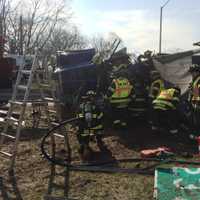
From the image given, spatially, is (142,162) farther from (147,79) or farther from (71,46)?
(71,46)

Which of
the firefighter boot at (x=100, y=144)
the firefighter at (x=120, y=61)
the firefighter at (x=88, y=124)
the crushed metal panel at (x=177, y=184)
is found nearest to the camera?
the crushed metal panel at (x=177, y=184)

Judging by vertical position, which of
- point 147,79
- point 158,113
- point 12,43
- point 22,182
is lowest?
point 22,182

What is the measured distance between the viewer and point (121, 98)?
1047cm

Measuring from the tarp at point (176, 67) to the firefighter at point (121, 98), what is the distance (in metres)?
1.50

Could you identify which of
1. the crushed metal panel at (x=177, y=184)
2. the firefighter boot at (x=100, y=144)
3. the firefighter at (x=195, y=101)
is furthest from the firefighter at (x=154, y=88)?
the crushed metal panel at (x=177, y=184)

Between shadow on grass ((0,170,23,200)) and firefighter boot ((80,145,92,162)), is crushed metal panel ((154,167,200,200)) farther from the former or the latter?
firefighter boot ((80,145,92,162))

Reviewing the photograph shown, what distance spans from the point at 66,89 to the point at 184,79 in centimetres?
360

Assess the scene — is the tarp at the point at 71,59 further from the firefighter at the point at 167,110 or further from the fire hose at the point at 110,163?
the fire hose at the point at 110,163

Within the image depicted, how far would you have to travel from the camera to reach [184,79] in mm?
11289

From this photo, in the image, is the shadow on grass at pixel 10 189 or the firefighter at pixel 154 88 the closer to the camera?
the shadow on grass at pixel 10 189

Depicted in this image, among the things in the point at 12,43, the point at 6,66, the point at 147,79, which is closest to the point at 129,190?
the point at 147,79

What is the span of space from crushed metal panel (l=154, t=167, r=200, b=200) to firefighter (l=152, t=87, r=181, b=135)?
350cm

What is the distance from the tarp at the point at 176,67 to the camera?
1126 centimetres

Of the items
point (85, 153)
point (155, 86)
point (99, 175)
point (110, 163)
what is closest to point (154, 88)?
point (155, 86)
